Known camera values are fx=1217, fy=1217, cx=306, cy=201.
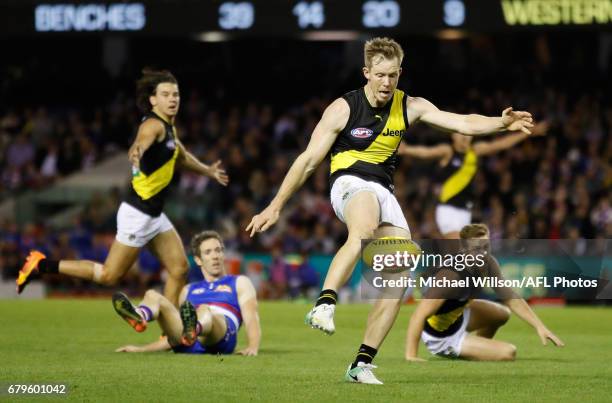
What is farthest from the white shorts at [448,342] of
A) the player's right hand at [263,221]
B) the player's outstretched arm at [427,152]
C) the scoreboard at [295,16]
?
the scoreboard at [295,16]

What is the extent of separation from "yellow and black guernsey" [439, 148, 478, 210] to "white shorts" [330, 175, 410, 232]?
821 cm

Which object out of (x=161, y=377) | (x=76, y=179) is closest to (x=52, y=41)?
(x=76, y=179)

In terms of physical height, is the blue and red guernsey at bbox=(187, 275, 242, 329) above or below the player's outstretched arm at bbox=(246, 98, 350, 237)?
below

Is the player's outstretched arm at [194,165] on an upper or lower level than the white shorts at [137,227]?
upper

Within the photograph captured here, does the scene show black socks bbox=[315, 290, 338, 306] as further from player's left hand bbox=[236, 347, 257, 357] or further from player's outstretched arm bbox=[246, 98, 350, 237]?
player's left hand bbox=[236, 347, 257, 357]

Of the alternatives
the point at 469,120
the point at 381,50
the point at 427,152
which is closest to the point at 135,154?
the point at 381,50

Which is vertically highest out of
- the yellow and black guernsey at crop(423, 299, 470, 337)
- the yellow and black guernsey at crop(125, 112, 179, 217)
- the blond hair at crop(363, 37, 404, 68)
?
the blond hair at crop(363, 37, 404, 68)

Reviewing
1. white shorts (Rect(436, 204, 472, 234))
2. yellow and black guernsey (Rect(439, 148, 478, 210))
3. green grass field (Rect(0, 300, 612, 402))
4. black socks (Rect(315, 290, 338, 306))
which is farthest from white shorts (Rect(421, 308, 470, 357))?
yellow and black guernsey (Rect(439, 148, 478, 210))

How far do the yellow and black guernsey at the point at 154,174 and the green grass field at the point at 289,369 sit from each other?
1.33 m

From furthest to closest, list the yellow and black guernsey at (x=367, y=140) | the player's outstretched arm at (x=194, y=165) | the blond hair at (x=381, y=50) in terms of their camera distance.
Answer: the player's outstretched arm at (x=194, y=165)
the yellow and black guernsey at (x=367, y=140)
the blond hair at (x=381, y=50)

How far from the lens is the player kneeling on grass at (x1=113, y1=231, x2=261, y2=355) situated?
9.80m

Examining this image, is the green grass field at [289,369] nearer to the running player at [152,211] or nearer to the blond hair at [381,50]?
the running player at [152,211]

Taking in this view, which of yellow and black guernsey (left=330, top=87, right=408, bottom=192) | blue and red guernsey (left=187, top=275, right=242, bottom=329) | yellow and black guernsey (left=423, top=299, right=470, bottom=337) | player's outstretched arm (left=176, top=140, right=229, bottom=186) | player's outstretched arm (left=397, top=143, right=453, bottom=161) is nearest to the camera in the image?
yellow and black guernsey (left=330, top=87, right=408, bottom=192)

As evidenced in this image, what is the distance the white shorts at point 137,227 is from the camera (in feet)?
35.6
